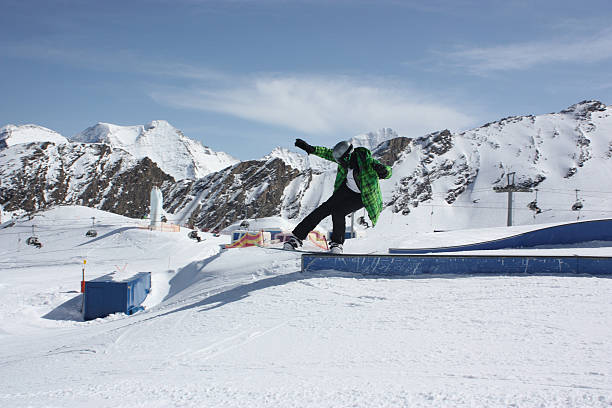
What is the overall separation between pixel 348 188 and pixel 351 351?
4186mm

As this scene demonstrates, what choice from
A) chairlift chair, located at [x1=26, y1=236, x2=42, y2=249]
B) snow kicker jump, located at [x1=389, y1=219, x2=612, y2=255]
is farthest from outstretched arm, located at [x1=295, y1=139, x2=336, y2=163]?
chairlift chair, located at [x1=26, y1=236, x2=42, y2=249]

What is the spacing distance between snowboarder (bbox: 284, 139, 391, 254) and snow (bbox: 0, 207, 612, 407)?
0.91 m

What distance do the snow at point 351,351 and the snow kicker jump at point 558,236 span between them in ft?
22.5

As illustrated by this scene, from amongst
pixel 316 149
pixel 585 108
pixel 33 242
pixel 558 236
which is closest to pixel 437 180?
pixel 585 108

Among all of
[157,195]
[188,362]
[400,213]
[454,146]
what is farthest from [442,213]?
[188,362]

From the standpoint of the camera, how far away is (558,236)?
14227 mm

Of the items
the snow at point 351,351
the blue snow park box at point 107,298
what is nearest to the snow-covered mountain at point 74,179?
the blue snow park box at point 107,298

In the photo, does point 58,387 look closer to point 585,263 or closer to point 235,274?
point 235,274

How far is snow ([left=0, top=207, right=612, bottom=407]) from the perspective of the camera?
3494 millimetres

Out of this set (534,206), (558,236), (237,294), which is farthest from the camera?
(534,206)

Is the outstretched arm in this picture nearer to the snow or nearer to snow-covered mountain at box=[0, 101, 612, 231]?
the snow

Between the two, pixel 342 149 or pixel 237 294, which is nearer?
pixel 237 294

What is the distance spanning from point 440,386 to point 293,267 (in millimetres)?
7143

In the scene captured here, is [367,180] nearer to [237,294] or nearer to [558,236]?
[237,294]
